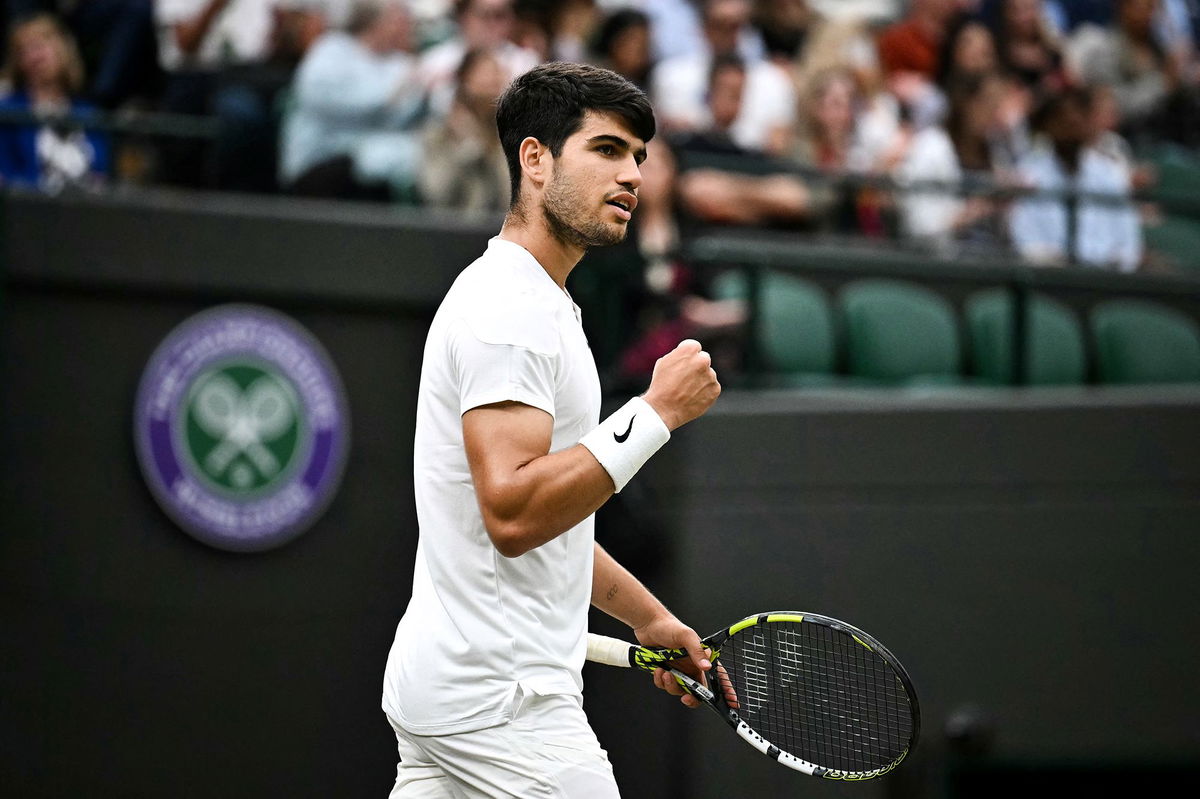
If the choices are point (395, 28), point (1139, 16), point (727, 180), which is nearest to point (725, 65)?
point (727, 180)

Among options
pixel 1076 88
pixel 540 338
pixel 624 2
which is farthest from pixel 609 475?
pixel 1076 88

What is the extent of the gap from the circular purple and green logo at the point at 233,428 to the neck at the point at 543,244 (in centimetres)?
389

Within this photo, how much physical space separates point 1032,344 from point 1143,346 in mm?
644

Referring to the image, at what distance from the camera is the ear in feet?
9.40

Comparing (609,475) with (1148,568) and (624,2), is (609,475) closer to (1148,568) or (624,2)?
(1148,568)

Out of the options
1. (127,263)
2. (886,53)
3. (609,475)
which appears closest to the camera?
(609,475)

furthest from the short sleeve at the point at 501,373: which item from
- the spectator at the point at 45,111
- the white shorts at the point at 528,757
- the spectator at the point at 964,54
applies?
the spectator at the point at 964,54

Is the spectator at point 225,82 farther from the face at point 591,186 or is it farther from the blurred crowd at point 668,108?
the face at point 591,186

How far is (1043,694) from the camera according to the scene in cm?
685

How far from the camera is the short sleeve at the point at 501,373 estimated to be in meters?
2.61

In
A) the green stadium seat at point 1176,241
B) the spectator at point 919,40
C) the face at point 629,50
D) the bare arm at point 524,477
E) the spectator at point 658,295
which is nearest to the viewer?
the bare arm at point 524,477

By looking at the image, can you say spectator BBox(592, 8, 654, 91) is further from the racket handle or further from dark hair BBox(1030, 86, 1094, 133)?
the racket handle

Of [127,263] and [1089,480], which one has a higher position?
[127,263]

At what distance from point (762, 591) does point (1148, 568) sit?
1.72 m
